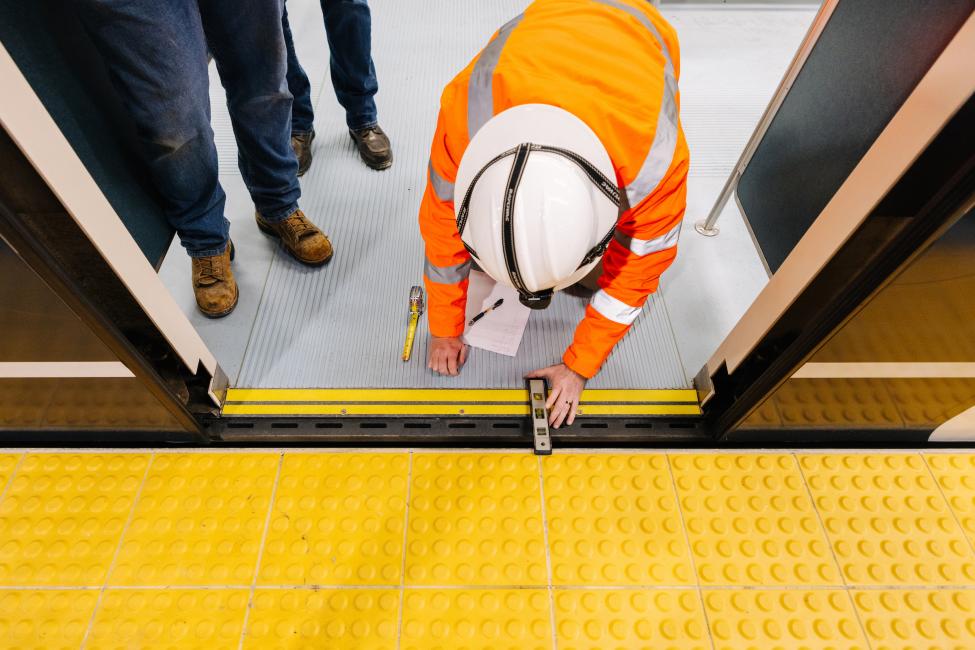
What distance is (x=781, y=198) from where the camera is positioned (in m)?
2.02

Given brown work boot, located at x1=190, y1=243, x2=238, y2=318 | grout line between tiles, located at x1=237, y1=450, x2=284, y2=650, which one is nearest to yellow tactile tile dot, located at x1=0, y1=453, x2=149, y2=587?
grout line between tiles, located at x1=237, y1=450, x2=284, y2=650

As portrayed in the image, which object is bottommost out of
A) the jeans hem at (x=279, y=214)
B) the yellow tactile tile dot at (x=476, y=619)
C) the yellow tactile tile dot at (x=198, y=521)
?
the yellow tactile tile dot at (x=198, y=521)

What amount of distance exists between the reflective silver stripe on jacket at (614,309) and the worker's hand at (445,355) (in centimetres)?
61

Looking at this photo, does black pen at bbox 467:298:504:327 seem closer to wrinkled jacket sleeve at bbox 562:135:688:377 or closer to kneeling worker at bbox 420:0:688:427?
wrinkled jacket sleeve at bbox 562:135:688:377

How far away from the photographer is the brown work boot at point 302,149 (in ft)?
9.35

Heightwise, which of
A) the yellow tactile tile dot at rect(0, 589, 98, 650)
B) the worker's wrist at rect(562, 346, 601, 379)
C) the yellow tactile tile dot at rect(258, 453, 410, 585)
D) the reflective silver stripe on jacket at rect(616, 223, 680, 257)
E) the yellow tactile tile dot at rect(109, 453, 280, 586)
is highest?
the reflective silver stripe on jacket at rect(616, 223, 680, 257)

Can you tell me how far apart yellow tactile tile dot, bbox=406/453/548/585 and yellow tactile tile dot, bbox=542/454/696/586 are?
0.24 ft

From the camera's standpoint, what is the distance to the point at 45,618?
1669 millimetres

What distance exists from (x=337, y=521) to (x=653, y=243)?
138 cm

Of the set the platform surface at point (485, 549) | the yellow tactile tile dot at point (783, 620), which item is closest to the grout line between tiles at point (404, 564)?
the platform surface at point (485, 549)

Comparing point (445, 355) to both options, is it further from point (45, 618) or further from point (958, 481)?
point (958, 481)

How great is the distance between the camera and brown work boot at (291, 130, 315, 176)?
2.85 metres

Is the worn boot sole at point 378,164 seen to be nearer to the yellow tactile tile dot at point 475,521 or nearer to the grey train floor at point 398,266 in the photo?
the grey train floor at point 398,266

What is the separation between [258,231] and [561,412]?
172cm
